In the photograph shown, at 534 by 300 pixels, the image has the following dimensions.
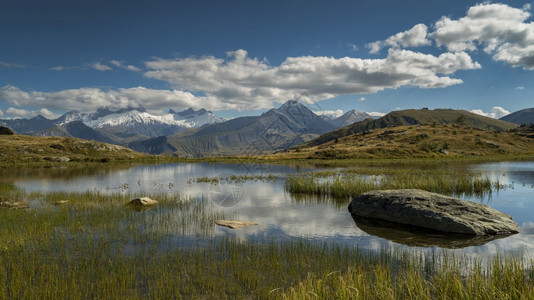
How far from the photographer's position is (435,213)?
21.0 metres

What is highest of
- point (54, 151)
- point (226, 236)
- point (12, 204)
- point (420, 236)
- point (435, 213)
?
point (54, 151)

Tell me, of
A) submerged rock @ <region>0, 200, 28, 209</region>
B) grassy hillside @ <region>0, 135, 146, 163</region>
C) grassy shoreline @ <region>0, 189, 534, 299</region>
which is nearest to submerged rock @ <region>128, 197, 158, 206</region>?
grassy shoreline @ <region>0, 189, 534, 299</region>

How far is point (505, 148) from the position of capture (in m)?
142

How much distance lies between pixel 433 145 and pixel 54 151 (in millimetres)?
173248

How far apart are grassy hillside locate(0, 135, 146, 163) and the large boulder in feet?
387

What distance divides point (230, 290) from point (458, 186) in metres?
33.9

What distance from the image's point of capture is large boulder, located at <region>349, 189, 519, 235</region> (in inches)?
777

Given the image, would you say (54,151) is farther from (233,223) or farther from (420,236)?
(420,236)

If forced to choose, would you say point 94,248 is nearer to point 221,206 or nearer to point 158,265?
point 158,265

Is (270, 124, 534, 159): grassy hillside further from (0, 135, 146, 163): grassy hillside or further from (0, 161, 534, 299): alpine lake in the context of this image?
(0, 161, 534, 299): alpine lake

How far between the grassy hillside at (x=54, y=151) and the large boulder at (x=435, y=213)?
118010mm

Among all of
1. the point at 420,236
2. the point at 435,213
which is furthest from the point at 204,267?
the point at 435,213

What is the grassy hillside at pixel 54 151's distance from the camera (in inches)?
4513

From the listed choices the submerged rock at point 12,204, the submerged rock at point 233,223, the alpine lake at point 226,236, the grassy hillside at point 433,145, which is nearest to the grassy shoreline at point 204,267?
the alpine lake at point 226,236
